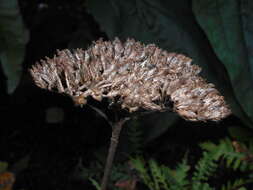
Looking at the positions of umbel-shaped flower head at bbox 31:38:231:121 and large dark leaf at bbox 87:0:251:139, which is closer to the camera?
umbel-shaped flower head at bbox 31:38:231:121

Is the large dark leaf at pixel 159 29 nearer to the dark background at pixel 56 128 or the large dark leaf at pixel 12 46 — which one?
the large dark leaf at pixel 12 46

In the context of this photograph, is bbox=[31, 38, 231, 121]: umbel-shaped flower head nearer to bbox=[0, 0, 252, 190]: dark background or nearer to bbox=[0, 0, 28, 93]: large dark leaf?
bbox=[0, 0, 28, 93]: large dark leaf

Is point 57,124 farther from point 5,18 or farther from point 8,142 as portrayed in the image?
point 5,18

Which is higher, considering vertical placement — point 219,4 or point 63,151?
point 219,4

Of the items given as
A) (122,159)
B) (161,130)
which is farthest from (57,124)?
(161,130)

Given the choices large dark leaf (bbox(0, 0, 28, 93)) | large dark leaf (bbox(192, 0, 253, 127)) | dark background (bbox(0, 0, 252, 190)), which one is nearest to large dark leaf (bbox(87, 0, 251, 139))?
large dark leaf (bbox(192, 0, 253, 127))

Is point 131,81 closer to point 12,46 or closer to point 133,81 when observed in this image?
point 133,81
